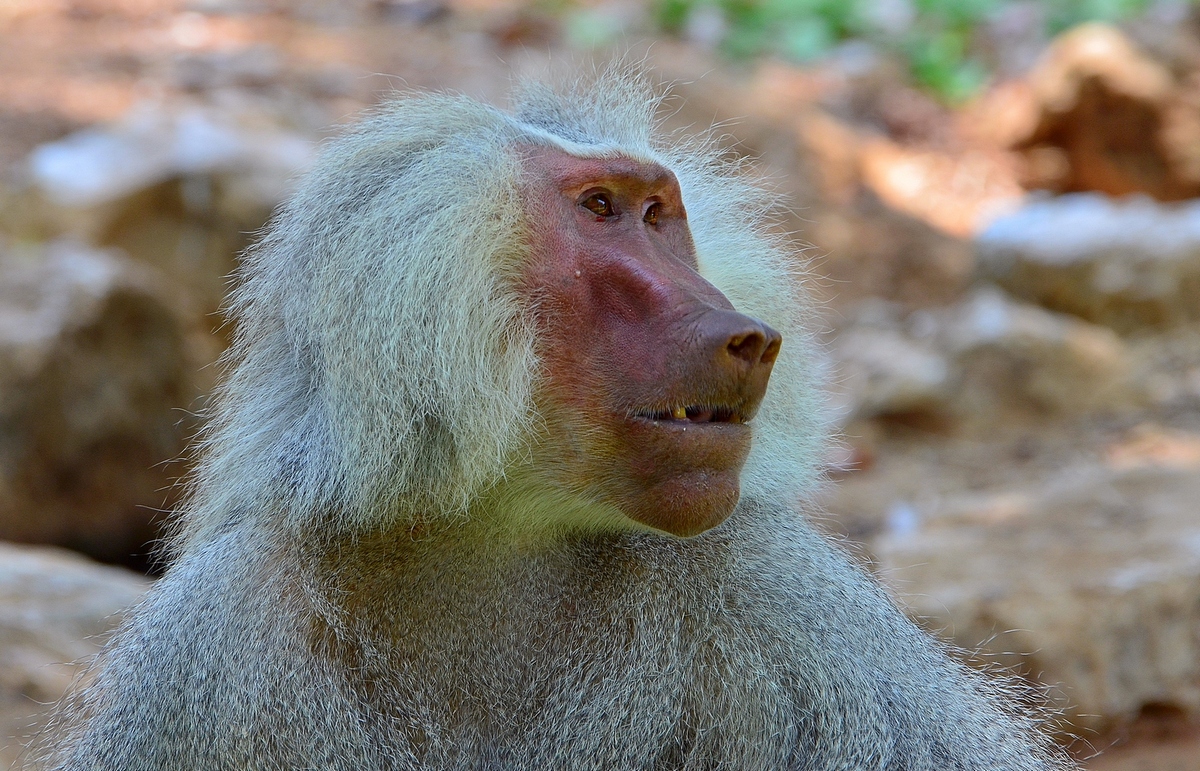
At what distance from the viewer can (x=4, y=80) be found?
8.05m

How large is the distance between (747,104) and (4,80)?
4.89m

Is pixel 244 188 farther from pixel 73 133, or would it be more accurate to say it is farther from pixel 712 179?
pixel 712 179

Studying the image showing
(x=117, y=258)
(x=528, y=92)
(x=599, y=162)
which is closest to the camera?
(x=599, y=162)

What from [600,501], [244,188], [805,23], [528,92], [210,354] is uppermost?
[528,92]

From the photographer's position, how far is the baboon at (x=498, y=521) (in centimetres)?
210

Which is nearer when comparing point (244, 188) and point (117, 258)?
point (117, 258)

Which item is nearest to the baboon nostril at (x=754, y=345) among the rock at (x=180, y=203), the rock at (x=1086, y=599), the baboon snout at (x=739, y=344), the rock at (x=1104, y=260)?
the baboon snout at (x=739, y=344)

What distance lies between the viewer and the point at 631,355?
215 cm

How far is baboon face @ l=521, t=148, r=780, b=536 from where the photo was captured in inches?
82.1

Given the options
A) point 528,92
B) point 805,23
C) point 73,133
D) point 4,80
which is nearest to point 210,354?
point 73,133

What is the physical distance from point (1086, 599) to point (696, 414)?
6.80 feet

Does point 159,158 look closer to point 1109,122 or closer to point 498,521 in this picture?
point 498,521

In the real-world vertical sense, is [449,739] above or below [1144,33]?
above

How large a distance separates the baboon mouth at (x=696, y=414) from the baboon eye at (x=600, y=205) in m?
0.43
